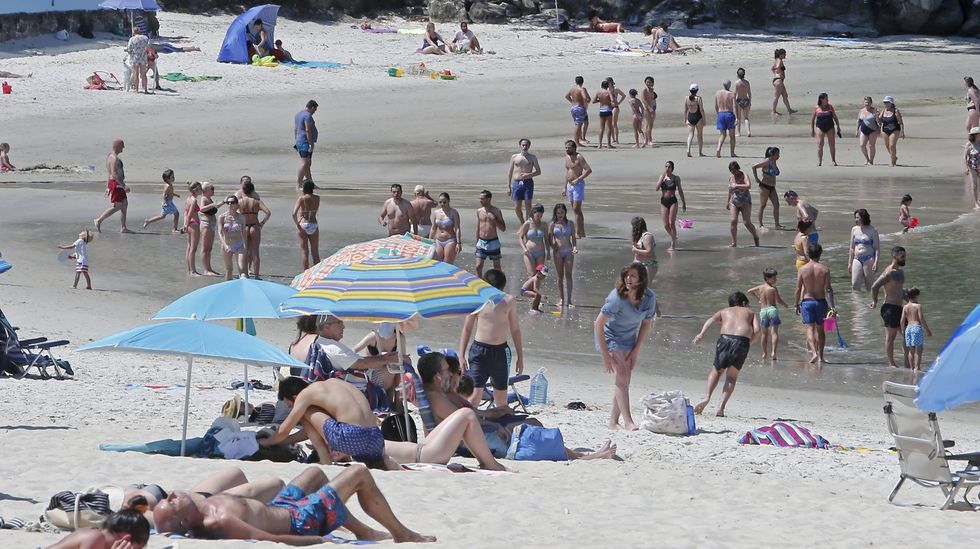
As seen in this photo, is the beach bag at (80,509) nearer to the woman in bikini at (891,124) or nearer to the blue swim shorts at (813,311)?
the blue swim shorts at (813,311)

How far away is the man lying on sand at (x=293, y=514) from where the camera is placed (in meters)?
6.65

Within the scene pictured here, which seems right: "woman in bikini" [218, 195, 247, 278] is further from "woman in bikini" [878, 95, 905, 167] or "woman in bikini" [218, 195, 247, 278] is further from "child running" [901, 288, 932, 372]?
"woman in bikini" [878, 95, 905, 167]

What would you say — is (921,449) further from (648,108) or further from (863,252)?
(648,108)

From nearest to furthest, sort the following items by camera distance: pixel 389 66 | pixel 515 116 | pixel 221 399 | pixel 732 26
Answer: pixel 221 399 → pixel 515 116 → pixel 389 66 → pixel 732 26

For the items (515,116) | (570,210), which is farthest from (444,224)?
(515,116)

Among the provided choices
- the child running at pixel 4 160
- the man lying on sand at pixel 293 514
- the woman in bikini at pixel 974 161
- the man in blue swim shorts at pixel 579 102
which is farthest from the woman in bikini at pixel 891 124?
the man lying on sand at pixel 293 514

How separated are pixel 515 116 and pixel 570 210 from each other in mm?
8934

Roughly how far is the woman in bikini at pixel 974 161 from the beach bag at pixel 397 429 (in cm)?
1366

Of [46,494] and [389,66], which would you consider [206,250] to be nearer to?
[46,494]

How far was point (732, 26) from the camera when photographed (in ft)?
138

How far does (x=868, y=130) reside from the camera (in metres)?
23.9

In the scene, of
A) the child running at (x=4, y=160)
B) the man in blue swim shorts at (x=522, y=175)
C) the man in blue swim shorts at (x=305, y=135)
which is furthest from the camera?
the child running at (x=4, y=160)

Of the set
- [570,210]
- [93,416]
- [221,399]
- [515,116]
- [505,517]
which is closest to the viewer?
[505,517]

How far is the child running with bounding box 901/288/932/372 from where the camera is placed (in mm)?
A: 13055
